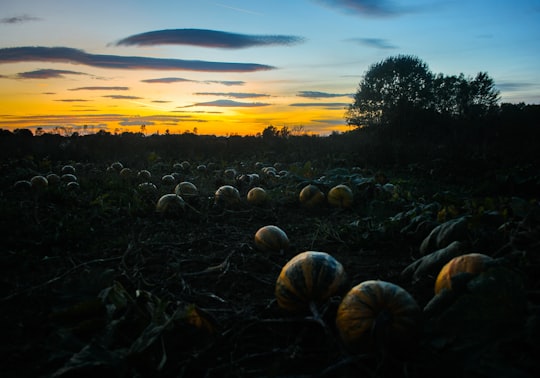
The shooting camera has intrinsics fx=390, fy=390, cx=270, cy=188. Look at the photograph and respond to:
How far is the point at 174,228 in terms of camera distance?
445 cm

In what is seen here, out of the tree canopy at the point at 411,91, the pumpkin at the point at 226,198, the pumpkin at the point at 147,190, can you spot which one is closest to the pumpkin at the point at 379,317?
the pumpkin at the point at 226,198

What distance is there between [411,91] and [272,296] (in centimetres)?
3893

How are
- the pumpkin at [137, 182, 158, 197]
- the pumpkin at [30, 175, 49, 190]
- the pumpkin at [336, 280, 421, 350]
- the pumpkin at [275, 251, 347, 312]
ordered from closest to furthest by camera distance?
the pumpkin at [336, 280, 421, 350] → the pumpkin at [275, 251, 347, 312] → the pumpkin at [137, 182, 158, 197] → the pumpkin at [30, 175, 49, 190]

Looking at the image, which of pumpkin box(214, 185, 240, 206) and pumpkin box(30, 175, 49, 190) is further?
pumpkin box(30, 175, 49, 190)

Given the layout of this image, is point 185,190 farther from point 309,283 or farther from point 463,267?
point 463,267

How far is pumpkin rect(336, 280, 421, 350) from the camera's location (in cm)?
171

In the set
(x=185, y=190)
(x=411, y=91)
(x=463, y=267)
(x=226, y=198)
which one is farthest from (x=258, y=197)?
(x=411, y=91)

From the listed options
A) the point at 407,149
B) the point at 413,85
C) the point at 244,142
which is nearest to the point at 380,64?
the point at 413,85

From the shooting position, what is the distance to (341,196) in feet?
17.9

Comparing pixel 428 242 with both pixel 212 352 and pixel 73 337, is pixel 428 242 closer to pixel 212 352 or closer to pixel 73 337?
pixel 212 352

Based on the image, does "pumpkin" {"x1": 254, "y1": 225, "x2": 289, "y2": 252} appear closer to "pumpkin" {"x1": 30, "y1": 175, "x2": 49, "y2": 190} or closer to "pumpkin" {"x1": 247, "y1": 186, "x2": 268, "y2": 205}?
"pumpkin" {"x1": 247, "y1": 186, "x2": 268, "y2": 205}

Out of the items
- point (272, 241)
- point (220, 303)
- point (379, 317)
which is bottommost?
point (220, 303)

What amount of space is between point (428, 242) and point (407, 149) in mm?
10063

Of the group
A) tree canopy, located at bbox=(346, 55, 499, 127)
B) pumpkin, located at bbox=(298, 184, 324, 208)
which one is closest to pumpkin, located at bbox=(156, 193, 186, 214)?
pumpkin, located at bbox=(298, 184, 324, 208)
